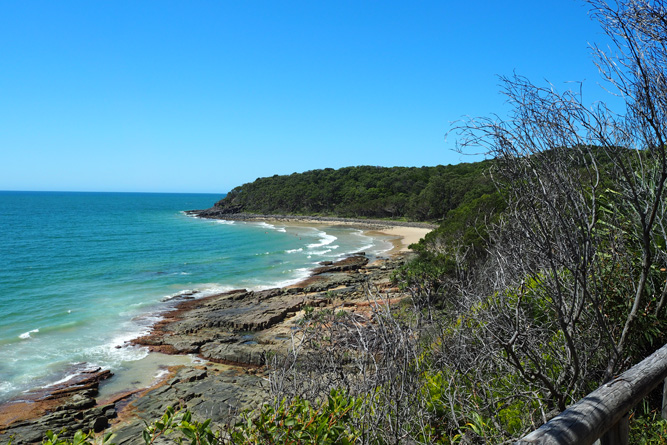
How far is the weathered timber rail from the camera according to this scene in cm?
189

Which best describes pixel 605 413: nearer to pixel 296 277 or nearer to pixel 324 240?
pixel 296 277

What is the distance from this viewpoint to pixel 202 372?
14.6 meters

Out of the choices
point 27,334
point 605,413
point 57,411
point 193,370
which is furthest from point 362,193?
point 605,413

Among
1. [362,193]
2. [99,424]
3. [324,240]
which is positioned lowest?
[99,424]

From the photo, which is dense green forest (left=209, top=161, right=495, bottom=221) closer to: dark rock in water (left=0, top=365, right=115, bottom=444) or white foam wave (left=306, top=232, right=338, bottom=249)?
white foam wave (left=306, top=232, right=338, bottom=249)

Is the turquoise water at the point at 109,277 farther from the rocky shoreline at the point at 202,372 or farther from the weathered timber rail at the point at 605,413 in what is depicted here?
the weathered timber rail at the point at 605,413

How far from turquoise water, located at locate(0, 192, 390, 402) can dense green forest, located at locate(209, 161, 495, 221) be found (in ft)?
39.0

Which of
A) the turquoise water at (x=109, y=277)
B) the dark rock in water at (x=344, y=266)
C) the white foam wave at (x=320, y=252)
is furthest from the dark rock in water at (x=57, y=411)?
the white foam wave at (x=320, y=252)

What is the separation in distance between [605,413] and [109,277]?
33.4 meters

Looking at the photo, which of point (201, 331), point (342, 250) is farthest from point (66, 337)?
point (342, 250)

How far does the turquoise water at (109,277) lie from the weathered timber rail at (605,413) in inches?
638

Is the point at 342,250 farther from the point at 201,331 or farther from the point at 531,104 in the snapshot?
the point at 531,104

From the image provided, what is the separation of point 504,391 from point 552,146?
212 cm

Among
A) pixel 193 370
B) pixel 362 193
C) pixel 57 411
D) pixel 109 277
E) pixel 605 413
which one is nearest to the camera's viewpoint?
pixel 605 413
